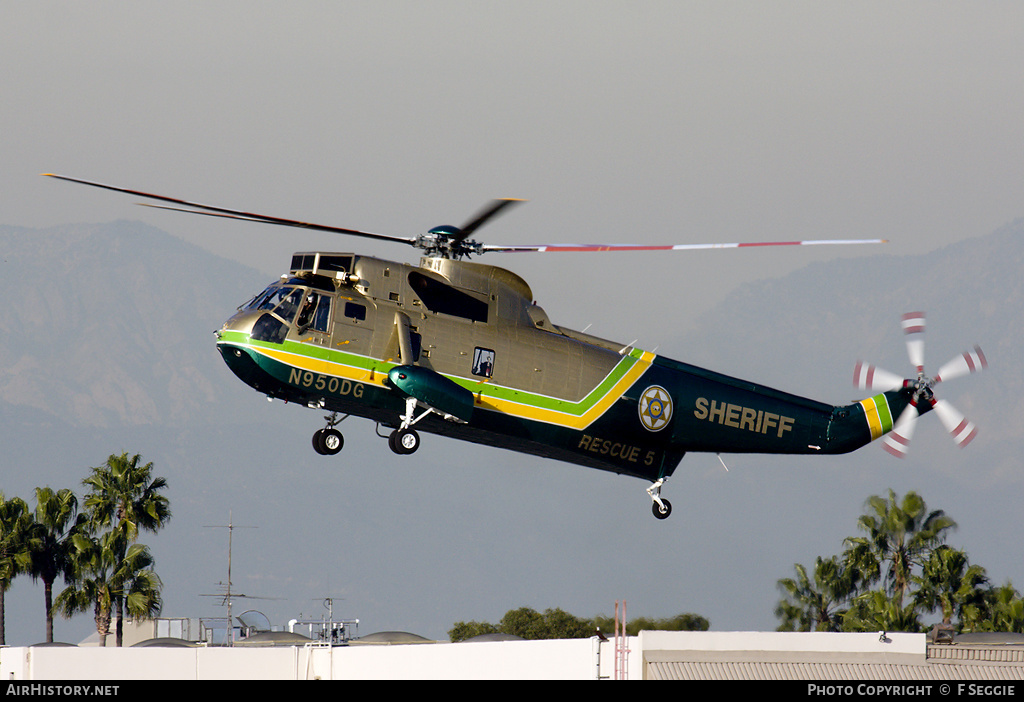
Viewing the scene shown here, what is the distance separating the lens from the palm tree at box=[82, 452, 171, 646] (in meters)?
79.6

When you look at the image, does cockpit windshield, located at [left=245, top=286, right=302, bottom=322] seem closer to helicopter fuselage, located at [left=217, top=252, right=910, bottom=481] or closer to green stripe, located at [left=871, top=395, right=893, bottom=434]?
helicopter fuselage, located at [left=217, top=252, right=910, bottom=481]

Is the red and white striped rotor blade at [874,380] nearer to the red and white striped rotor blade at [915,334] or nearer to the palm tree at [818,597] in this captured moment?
the red and white striped rotor blade at [915,334]

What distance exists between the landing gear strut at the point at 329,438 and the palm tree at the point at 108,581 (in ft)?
132

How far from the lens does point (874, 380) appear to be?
1884 inches

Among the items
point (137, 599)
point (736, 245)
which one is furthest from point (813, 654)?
point (137, 599)

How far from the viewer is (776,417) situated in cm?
4550

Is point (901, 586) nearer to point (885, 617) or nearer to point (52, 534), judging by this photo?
point (885, 617)

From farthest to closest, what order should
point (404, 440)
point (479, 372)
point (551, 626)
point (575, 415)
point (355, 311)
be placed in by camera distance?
point (551, 626) → point (575, 415) → point (479, 372) → point (404, 440) → point (355, 311)

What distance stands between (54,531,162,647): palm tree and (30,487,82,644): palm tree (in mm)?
1082

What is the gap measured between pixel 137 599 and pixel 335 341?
43.4 meters

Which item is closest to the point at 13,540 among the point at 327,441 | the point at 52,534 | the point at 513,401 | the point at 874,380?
the point at 52,534

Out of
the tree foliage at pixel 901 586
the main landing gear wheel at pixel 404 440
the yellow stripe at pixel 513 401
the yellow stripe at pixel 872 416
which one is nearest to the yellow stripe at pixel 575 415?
the yellow stripe at pixel 513 401

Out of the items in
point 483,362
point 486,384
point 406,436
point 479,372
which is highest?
point 483,362

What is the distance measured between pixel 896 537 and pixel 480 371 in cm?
5240
